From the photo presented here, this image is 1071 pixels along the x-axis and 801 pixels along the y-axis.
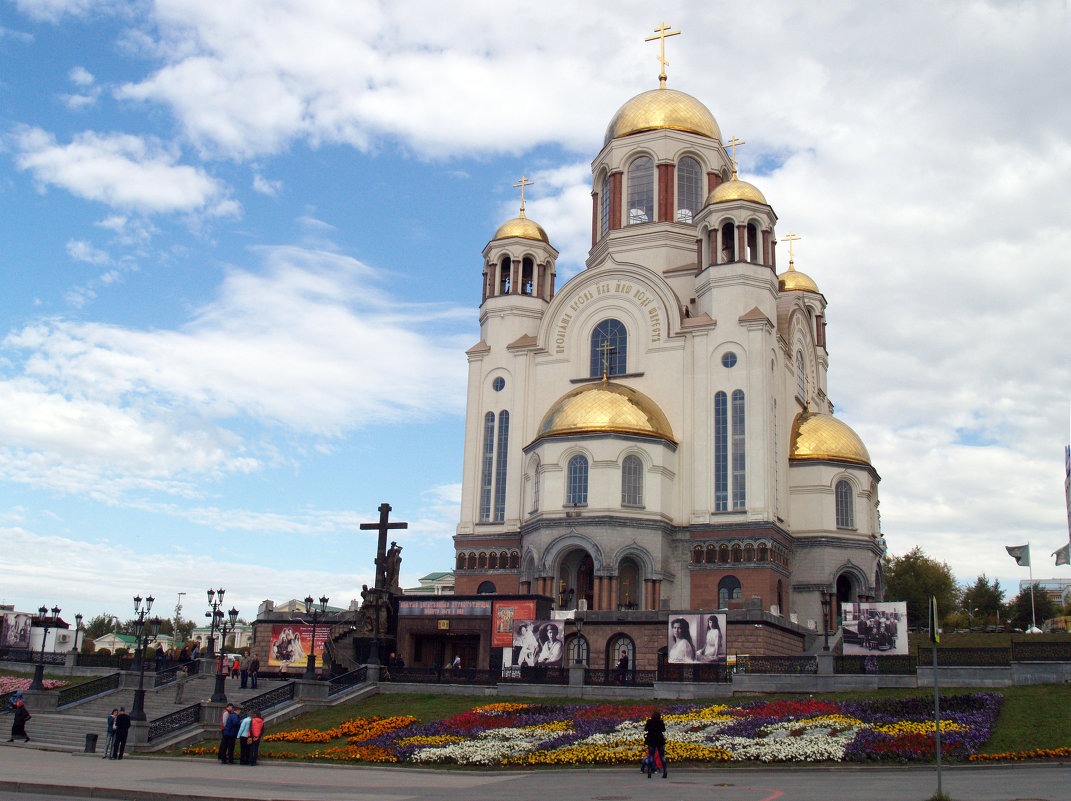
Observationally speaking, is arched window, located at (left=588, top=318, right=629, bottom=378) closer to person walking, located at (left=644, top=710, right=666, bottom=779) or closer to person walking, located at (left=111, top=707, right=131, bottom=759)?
person walking, located at (left=111, top=707, right=131, bottom=759)

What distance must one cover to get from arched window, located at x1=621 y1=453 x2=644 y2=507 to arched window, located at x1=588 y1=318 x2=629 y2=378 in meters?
5.70

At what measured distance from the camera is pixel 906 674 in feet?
88.7

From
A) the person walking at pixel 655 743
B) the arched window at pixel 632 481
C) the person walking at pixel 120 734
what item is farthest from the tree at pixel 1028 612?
the person walking at pixel 120 734

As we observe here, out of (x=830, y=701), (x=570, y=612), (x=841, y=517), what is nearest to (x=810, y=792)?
(x=830, y=701)

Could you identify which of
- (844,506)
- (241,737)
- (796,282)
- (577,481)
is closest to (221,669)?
(241,737)

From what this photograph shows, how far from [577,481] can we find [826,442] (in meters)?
11.9

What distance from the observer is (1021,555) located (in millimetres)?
48625

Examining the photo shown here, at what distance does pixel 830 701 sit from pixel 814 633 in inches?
636

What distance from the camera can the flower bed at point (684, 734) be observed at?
20047 mm

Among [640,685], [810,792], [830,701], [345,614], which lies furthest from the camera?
[345,614]

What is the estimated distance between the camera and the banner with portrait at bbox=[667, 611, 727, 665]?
28984 mm

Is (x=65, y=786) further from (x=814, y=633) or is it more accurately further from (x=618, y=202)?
(x=618, y=202)

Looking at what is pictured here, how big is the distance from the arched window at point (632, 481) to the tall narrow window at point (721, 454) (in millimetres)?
3218

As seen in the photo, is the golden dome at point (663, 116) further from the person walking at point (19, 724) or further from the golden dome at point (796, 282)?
the person walking at point (19, 724)
